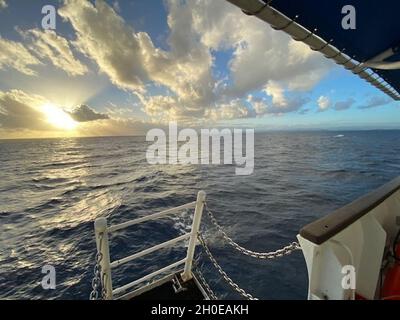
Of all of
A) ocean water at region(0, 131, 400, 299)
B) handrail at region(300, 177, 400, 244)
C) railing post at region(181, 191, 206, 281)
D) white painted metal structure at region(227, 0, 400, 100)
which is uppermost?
white painted metal structure at region(227, 0, 400, 100)

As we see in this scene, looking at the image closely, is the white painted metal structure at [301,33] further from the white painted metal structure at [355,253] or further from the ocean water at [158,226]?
the ocean water at [158,226]

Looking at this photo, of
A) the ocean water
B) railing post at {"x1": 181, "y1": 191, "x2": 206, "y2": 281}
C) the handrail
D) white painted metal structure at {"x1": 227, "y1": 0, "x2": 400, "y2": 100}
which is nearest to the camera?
the handrail

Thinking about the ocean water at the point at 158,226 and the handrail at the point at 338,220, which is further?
the ocean water at the point at 158,226

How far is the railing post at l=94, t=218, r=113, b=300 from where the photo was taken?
2455 mm

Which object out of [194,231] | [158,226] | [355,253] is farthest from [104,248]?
[158,226]

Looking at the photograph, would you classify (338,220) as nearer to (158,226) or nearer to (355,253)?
(355,253)

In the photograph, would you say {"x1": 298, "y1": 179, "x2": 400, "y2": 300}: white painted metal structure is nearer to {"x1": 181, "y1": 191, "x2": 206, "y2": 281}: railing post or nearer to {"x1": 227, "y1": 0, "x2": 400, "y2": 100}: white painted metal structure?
{"x1": 181, "y1": 191, "x2": 206, "y2": 281}: railing post

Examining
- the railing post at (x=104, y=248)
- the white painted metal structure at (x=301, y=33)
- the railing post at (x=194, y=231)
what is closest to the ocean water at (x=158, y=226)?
the railing post at (x=194, y=231)

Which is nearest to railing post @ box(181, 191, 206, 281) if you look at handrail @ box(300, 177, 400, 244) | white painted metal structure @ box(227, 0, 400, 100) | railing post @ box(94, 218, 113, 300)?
railing post @ box(94, 218, 113, 300)

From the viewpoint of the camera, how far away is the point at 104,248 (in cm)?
259

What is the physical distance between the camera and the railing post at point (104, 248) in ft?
8.05

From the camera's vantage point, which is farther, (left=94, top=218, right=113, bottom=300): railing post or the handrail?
(left=94, top=218, right=113, bottom=300): railing post
